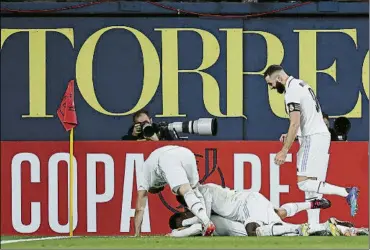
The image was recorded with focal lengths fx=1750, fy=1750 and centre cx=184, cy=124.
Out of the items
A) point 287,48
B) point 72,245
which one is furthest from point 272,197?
point 72,245

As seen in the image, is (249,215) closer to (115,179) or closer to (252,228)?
(252,228)

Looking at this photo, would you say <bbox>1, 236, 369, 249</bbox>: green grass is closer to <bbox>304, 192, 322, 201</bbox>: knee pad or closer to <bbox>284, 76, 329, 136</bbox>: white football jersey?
<bbox>304, 192, 322, 201</bbox>: knee pad

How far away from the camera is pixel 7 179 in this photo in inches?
907

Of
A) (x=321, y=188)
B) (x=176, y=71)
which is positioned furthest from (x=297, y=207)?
(x=176, y=71)

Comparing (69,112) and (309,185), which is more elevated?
(69,112)

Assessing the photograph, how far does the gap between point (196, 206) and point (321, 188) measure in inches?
76.1

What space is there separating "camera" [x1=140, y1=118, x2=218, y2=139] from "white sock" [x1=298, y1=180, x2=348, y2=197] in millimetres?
1302

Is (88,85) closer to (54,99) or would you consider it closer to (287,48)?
(54,99)

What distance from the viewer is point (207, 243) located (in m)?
17.5

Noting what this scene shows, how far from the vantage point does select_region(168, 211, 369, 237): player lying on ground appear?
19.0 m

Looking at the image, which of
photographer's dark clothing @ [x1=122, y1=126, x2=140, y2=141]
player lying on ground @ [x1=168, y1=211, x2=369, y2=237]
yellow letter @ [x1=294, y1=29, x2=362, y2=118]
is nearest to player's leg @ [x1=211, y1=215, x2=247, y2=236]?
player lying on ground @ [x1=168, y1=211, x2=369, y2=237]

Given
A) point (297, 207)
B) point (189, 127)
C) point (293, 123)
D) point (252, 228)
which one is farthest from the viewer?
point (189, 127)

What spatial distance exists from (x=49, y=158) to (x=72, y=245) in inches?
217

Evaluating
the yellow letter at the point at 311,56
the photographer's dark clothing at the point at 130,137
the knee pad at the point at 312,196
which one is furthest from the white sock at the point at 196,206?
the yellow letter at the point at 311,56
